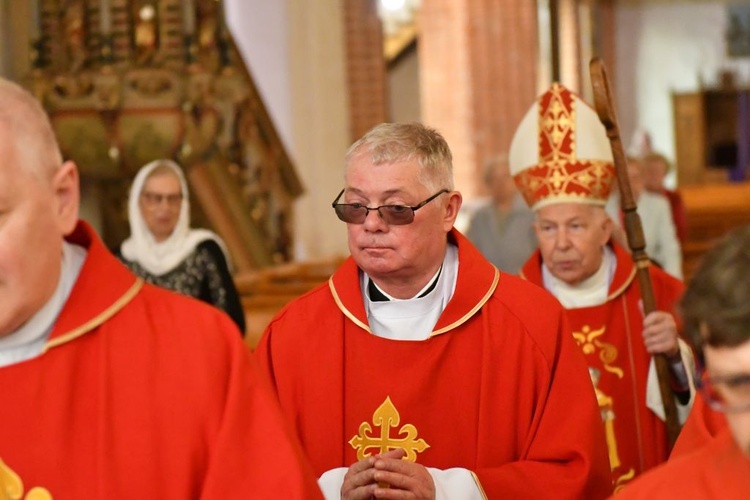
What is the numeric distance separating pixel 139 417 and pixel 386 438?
4.11 feet

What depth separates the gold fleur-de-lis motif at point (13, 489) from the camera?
2359 mm

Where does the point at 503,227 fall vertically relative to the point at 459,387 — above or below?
below

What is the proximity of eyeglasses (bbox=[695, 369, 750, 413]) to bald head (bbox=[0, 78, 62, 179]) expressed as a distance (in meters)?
1.18

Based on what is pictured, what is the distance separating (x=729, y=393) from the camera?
6.03 ft

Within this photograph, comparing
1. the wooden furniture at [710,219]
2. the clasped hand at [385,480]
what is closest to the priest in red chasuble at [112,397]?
the clasped hand at [385,480]

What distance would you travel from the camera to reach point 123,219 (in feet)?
31.6

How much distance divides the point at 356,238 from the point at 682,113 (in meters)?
33.2

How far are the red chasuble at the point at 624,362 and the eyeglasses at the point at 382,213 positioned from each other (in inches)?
49.5

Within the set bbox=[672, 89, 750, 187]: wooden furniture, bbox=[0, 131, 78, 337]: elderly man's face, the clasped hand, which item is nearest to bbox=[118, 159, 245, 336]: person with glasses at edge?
the clasped hand

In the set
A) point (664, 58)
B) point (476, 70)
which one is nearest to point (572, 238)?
point (476, 70)

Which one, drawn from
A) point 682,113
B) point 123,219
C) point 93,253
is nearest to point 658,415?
point 93,253

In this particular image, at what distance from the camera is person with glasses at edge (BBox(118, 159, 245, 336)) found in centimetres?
605

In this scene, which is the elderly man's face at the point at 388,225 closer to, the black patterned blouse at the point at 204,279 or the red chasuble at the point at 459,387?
the red chasuble at the point at 459,387

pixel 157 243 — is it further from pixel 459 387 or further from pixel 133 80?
pixel 459 387
